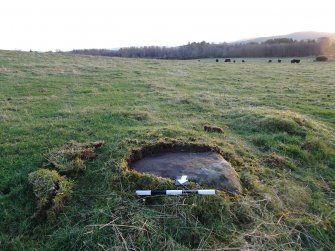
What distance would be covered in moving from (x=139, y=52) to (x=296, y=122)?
8612 cm

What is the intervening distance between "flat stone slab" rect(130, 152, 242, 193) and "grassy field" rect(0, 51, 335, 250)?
0.30 metres

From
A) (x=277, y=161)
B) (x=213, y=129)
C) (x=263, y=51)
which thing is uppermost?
(x=213, y=129)

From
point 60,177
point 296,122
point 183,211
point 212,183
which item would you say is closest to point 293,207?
point 212,183

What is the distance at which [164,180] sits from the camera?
5559 millimetres

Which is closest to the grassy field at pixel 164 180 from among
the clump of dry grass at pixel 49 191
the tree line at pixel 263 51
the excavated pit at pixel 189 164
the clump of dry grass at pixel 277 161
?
the clump of dry grass at pixel 277 161

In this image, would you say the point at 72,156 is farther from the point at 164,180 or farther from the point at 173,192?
the point at 173,192

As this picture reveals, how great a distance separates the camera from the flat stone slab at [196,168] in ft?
19.0

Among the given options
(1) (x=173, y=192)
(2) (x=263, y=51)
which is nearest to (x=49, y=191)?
(1) (x=173, y=192)

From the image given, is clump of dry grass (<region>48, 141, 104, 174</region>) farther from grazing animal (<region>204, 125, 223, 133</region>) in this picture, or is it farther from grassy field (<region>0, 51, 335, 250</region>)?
grazing animal (<region>204, 125, 223, 133</region>)

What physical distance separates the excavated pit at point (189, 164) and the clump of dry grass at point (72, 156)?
2.93 ft

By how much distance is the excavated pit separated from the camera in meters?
5.80

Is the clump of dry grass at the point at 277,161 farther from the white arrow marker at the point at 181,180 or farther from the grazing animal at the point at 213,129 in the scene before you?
the white arrow marker at the point at 181,180

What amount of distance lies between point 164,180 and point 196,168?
31.1 inches

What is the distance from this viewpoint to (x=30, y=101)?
40.3 feet
